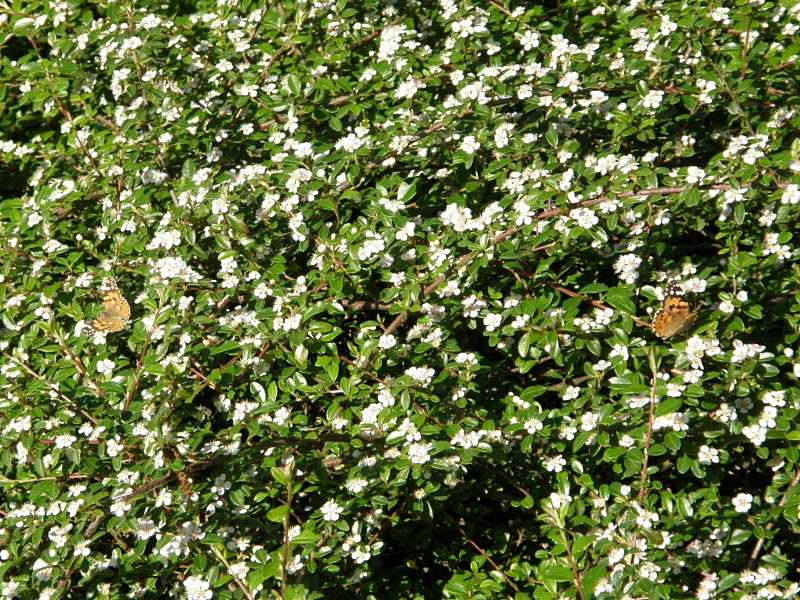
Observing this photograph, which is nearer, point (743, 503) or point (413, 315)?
point (743, 503)

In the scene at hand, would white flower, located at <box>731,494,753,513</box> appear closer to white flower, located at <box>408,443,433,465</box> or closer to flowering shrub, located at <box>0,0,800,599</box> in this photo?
flowering shrub, located at <box>0,0,800,599</box>

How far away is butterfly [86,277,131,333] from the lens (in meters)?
2.90

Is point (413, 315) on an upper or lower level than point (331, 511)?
upper

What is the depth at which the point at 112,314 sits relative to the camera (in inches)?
115

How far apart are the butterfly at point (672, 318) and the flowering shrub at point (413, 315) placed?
1 centimetres

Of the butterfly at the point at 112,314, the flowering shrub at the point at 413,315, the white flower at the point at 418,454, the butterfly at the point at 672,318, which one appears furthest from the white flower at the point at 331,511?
the butterfly at the point at 672,318

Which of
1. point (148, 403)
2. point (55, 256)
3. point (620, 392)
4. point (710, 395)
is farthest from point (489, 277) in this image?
point (55, 256)

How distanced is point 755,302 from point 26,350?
2.70 metres

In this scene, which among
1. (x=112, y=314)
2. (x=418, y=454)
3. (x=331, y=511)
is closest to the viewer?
(x=418, y=454)

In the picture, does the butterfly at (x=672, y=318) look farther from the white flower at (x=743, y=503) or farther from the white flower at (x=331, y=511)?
the white flower at (x=331, y=511)

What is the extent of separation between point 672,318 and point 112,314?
1.98m

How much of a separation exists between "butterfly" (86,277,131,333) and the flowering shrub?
1 cm

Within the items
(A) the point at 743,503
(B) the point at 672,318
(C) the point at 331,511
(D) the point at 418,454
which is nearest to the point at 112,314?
(C) the point at 331,511

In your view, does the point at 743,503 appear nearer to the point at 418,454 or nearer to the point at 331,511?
the point at 418,454
